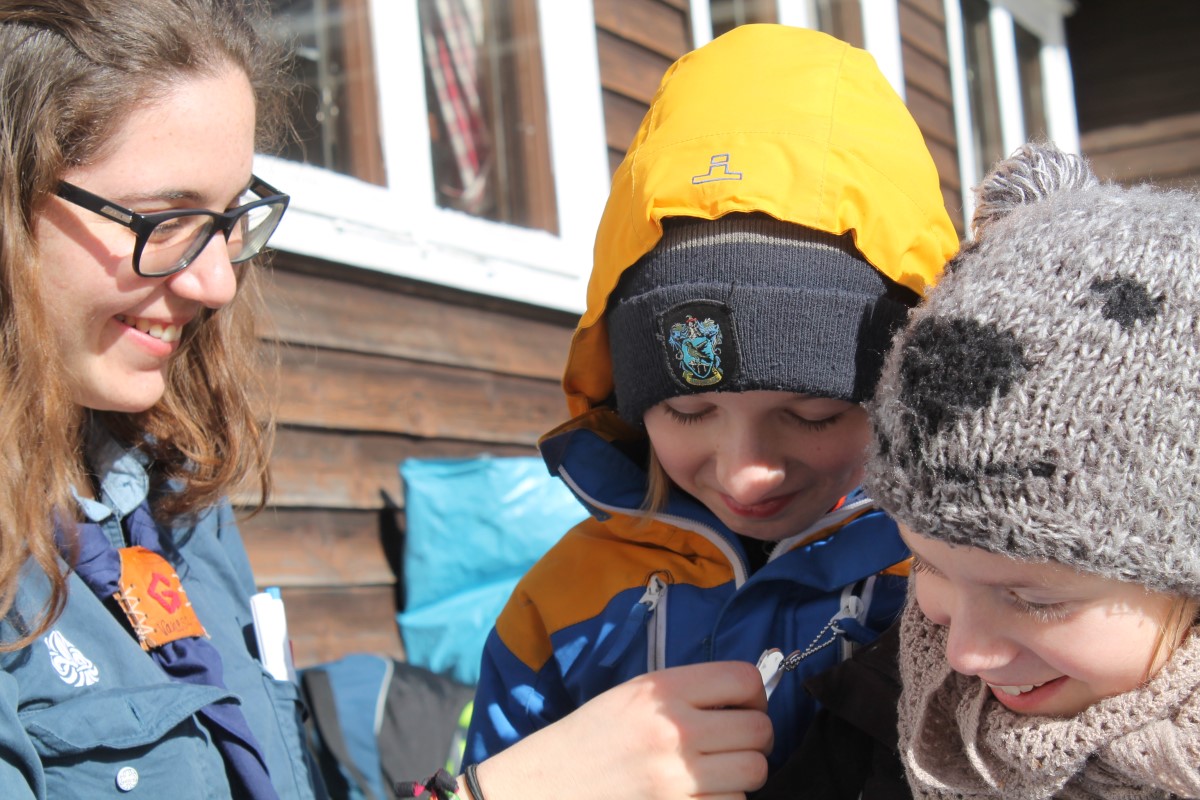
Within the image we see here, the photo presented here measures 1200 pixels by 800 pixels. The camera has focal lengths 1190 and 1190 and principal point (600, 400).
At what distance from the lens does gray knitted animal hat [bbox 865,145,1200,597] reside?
104cm

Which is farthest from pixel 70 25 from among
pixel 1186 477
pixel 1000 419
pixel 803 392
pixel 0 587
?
pixel 1186 477

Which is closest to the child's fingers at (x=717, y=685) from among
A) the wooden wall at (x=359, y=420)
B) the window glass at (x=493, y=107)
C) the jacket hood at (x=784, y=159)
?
the jacket hood at (x=784, y=159)

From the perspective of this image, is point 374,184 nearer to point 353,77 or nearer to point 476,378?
point 353,77

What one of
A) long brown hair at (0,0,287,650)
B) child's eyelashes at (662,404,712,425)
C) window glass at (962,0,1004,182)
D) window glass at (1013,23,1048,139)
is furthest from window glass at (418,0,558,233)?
window glass at (1013,23,1048,139)

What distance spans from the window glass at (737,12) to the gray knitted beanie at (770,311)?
4.36m

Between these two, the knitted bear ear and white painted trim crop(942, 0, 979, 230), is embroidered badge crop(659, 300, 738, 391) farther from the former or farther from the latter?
white painted trim crop(942, 0, 979, 230)

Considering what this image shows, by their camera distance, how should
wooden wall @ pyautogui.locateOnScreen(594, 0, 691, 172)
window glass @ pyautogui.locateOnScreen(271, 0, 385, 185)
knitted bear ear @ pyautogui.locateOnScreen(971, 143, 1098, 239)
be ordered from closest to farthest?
knitted bear ear @ pyautogui.locateOnScreen(971, 143, 1098, 239), window glass @ pyautogui.locateOnScreen(271, 0, 385, 185), wooden wall @ pyautogui.locateOnScreen(594, 0, 691, 172)

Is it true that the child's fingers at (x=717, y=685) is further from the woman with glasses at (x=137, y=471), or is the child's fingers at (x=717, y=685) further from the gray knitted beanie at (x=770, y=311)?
the gray knitted beanie at (x=770, y=311)

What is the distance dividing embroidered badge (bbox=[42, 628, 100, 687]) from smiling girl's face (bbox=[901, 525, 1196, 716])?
1.04 m

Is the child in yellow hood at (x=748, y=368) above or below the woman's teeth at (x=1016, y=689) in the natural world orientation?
above

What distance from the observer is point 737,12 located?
600 centimetres

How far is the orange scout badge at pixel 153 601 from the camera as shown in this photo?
5.40 ft

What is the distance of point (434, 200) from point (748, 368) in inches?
111

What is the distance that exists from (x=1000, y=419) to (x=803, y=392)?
0.47m
